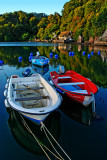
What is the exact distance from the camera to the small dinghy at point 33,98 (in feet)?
24.8

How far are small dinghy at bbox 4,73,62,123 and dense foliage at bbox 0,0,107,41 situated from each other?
64.7m

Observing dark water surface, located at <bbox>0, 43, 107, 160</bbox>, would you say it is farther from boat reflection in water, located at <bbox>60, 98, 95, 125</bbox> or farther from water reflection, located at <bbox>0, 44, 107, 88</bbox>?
water reflection, located at <bbox>0, 44, 107, 88</bbox>

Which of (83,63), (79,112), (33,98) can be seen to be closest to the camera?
(33,98)

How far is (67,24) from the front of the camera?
111 meters

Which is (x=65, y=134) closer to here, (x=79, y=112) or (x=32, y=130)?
(x=32, y=130)

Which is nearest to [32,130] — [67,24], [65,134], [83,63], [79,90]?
[65,134]

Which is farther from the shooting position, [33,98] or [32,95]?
[32,95]

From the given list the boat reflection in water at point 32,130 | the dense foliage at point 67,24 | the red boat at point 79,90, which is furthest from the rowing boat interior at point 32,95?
the dense foliage at point 67,24

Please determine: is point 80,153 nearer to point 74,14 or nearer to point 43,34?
point 74,14

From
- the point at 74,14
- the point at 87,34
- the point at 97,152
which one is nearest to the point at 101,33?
the point at 87,34

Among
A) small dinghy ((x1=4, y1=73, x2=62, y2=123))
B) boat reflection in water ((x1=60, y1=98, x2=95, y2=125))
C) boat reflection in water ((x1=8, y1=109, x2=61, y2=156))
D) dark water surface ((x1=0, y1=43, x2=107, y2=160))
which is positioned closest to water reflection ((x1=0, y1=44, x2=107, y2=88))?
boat reflection in water ((x1=60, y1=98, x2=95, y2=125))

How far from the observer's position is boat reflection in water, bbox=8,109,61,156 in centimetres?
717

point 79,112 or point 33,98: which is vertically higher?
point 33,98

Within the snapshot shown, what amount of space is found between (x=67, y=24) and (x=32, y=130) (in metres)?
114
